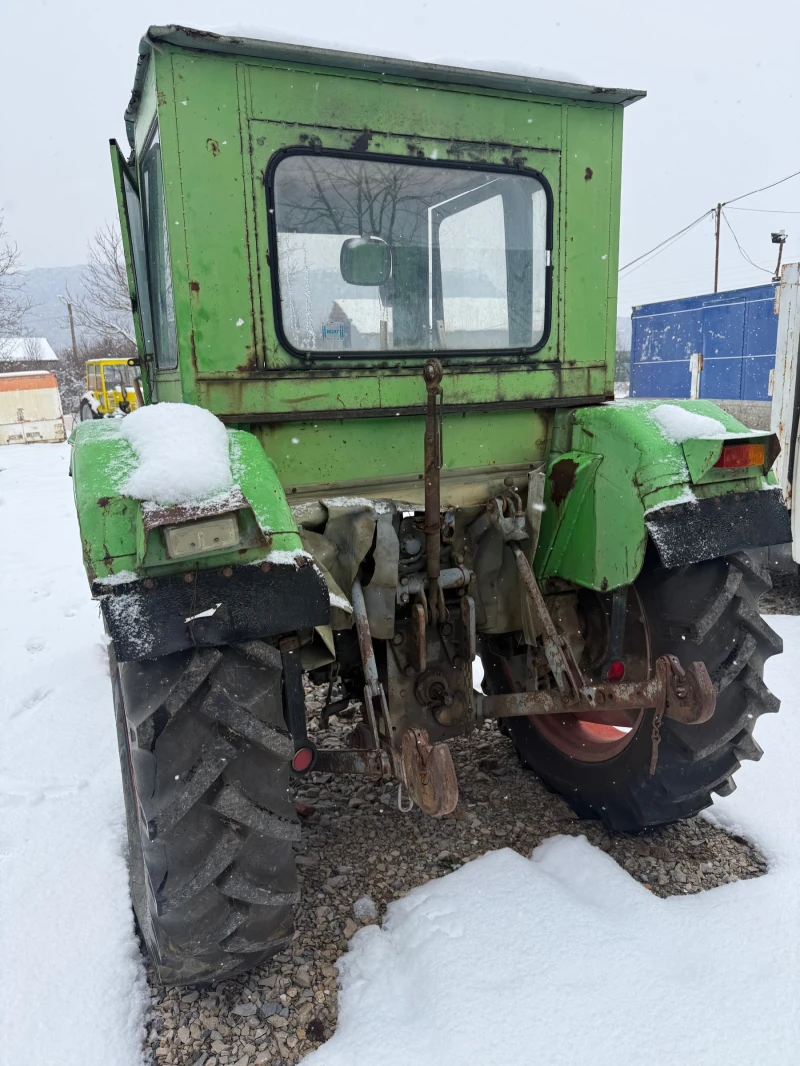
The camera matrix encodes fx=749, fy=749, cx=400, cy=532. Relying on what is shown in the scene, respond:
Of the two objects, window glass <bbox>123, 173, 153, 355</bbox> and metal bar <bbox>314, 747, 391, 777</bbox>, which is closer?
metal bar <bbox>314, 747, 391, 777</bbox>

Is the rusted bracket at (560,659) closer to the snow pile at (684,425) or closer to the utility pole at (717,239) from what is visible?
the snow pile at (684,425)

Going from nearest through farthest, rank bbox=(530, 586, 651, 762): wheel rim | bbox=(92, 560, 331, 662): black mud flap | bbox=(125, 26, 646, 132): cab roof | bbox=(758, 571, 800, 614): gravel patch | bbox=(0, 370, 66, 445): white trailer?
bbox=(92, 560, 331, 662): black mud flap, bbox=(125, 26, 646, 132): cab roof, bbox=(530, 586, 651, 762): wheel rim, bbox=(758, 571, 800, 614): gravel patch, bbox=(0, 370, 66, 445): white trailer

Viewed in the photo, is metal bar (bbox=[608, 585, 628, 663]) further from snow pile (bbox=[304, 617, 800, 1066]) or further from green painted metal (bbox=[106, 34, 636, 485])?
snow pile (bbox=[304, 617, 800, 1066])

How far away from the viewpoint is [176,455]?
1.77 m

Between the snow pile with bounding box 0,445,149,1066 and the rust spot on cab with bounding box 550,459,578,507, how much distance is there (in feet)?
6.45

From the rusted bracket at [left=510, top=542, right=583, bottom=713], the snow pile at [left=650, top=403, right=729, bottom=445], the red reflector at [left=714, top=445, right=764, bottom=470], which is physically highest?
the snow pile at [left=650, top=403, right=729, bottom=445]

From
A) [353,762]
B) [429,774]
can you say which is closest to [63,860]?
[353,762]

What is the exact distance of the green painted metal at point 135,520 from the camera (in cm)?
169

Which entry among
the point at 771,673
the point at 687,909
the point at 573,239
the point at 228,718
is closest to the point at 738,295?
the point at 771,673

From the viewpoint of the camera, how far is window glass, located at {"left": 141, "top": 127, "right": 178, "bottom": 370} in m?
2.38

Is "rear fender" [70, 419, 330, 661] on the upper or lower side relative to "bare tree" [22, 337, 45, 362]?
lower

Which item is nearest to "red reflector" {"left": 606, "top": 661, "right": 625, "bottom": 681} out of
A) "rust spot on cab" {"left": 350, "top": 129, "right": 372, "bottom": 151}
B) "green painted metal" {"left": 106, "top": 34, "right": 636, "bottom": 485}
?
"green painted metal" {"left": 106, "top": 34, "right": 636, "bottom": 485}

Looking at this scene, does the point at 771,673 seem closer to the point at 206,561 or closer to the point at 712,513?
the point at 712,513

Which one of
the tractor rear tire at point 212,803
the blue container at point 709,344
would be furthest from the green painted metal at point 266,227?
the blue container at point 709,344
